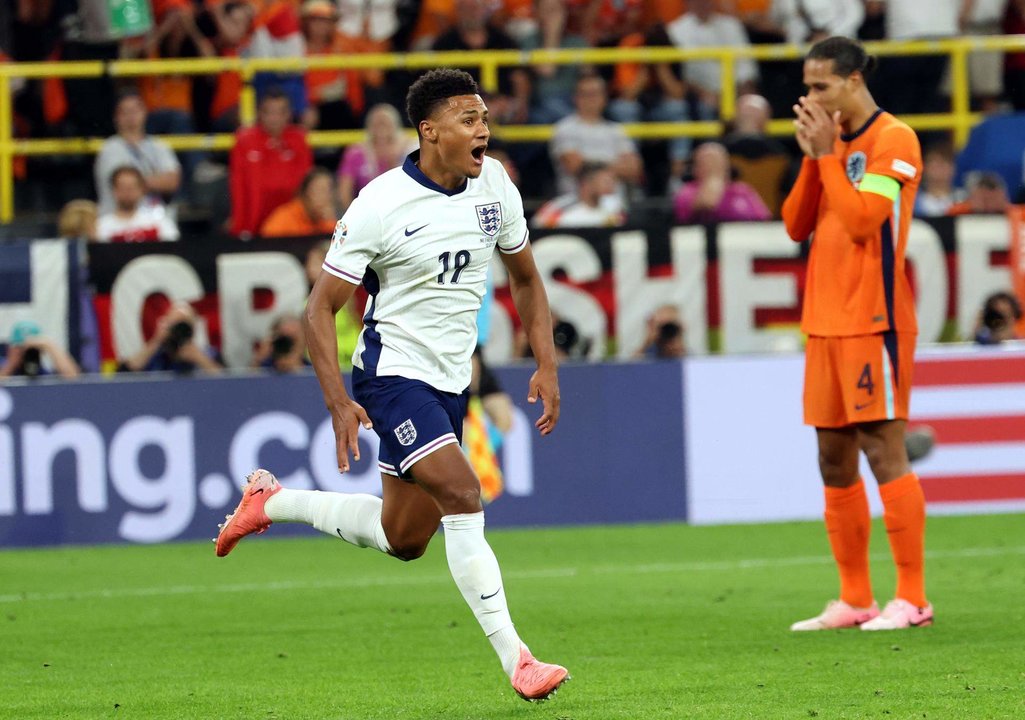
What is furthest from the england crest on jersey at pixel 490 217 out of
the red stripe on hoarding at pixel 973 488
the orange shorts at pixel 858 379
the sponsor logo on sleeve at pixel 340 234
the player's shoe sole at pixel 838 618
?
the red stripe on hoarding at pixel 973 488

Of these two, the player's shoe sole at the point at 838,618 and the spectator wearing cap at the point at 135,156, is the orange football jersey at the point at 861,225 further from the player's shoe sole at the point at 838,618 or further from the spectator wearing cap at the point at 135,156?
the spectator wearing cap at the point at 135,156

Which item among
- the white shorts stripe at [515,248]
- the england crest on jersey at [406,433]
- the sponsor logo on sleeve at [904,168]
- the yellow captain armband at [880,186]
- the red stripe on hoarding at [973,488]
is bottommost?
the red stripe on hoarding at [973,488]

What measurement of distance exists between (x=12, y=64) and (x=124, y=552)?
5.10 metres

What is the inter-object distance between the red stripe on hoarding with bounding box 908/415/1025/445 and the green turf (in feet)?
2.22

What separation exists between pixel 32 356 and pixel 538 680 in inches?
294

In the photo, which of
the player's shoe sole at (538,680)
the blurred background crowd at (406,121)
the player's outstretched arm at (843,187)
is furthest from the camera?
the blurred background crowd at (406,121)

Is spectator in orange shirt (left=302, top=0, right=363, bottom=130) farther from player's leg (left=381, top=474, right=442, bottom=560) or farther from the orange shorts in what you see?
player's leg (left=381, top=474, right=442, bottom=560)

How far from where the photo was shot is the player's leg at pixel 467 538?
6.15 m

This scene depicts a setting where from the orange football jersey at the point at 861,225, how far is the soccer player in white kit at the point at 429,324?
1676 millimetres

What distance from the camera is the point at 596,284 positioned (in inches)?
534

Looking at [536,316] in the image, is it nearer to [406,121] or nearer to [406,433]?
Answer: [406,433]

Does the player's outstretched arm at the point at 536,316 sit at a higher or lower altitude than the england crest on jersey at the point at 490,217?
lower

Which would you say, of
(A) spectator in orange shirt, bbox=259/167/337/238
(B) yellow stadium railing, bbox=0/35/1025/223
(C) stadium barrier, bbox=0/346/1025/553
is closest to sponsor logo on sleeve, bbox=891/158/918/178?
(C) stadium barrier, bbox=0/346/1025/553

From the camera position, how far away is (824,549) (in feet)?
36.7
